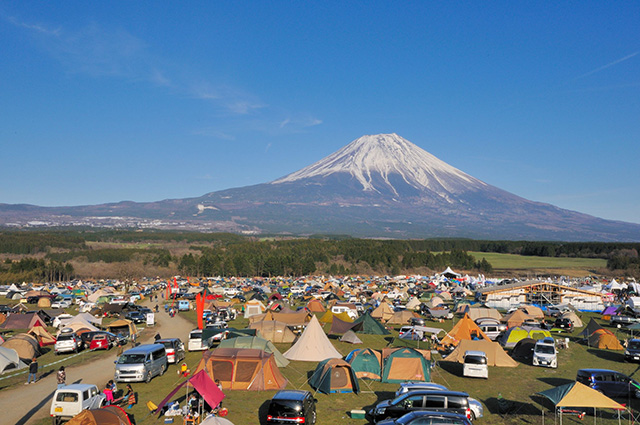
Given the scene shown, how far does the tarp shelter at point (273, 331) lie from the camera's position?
2559cm

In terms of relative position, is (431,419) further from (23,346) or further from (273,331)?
(23,346)

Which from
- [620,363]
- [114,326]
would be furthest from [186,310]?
[620,363]

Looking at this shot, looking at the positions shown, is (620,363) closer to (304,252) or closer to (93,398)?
(93,398)

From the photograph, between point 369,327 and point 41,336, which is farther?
point 369,327

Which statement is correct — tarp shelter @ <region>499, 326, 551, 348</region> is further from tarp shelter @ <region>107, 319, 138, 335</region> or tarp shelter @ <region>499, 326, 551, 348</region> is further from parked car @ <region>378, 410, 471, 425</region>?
tarp shelter @ <region>107, 319, 138, 335</region>

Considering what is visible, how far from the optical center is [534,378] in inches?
721

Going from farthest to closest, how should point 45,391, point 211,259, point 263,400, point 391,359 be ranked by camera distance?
point 211,259 < point 391,359 < point 45,391 < point 263,400

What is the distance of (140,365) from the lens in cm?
1652

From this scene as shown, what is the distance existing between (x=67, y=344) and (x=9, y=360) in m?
3.86

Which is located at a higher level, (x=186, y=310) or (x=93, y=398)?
(x=93, y=398)

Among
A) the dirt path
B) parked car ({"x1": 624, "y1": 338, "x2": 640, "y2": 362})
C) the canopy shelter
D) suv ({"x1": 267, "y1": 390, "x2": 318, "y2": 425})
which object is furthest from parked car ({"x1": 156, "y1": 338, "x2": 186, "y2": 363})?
parked car ({"x1": 624, "y1": 338, "x2": 640, "y2": 362})

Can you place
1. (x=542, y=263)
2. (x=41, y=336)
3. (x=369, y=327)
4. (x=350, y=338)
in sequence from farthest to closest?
(x=542, y=263) < (x=369, y=327) < (x=350, y=338) < (x=41, y=336)

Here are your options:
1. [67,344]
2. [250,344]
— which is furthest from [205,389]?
[67,344]

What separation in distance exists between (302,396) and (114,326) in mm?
18063
